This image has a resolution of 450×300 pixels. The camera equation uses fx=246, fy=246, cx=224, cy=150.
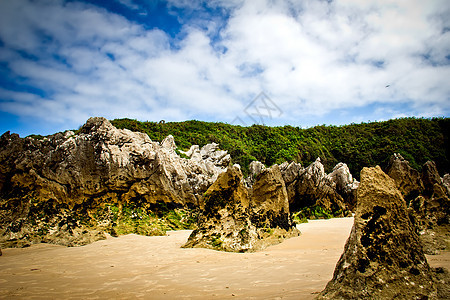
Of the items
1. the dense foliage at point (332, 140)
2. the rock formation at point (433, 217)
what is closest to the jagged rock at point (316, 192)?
the rock formation at point (433, 217)

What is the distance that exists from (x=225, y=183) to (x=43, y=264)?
4.65 meters

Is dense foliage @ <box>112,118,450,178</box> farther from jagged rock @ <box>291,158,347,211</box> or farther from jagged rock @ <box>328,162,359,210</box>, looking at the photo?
jagged rock @ <box>328,162,359,210</box>

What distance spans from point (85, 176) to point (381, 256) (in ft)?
32.4

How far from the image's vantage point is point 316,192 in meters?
18.5

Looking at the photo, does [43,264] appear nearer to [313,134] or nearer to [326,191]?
[326,191]

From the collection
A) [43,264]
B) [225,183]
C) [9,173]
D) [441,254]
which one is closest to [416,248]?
[441,254]

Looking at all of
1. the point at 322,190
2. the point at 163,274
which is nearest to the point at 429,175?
the point at 322,190

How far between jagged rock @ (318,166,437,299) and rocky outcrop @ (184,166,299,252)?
4.11 metres

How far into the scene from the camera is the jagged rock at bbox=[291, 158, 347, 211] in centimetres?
1795

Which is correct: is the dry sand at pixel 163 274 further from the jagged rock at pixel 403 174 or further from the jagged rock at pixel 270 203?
the jagged rock at pixel 403 174

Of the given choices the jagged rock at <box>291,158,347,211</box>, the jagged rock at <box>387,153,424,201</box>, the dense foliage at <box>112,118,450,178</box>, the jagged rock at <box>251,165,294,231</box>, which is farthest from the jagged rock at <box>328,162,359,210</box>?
the dense foliage at <box>112,118,450,178</box>

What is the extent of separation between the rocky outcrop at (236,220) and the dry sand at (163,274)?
0.74 metres

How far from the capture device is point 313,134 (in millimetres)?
44750

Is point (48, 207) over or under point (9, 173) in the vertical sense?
under
